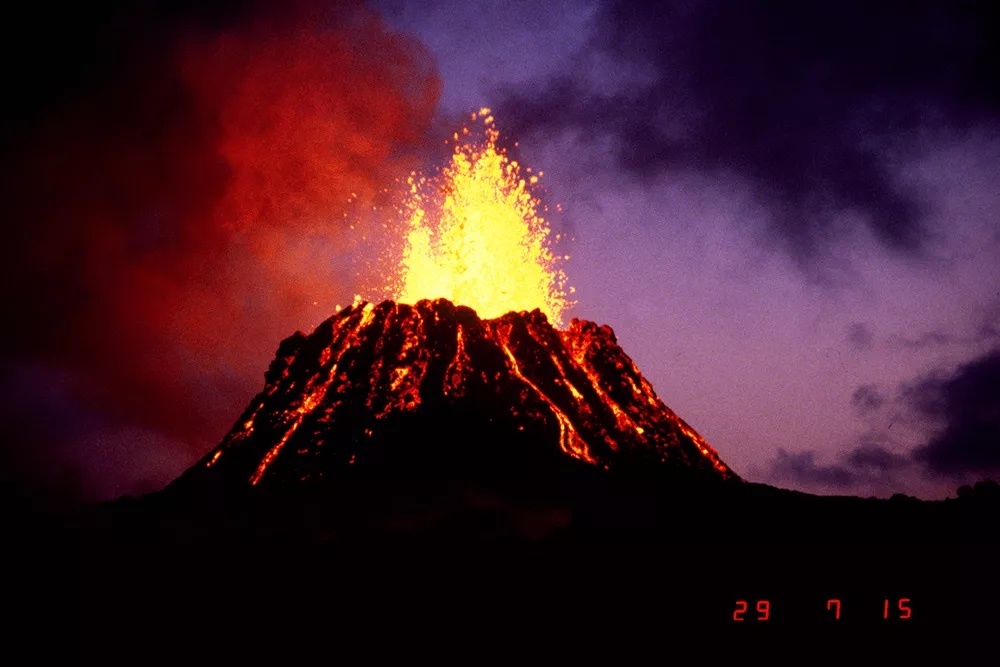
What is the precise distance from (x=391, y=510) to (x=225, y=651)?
6118mm

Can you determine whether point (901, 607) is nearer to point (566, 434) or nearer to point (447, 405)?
point (566, 434)

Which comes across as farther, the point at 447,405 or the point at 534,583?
the point at 447,405

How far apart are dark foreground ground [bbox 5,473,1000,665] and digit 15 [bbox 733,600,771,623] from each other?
5cm

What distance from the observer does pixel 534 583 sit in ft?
77.8

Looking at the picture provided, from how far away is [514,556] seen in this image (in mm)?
24328

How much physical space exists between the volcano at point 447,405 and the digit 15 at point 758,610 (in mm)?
8585

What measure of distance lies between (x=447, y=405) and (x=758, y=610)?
52.4 feet

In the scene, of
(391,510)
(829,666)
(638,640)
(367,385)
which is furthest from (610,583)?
(367,385)

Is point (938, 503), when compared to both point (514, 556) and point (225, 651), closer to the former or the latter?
point (514, 556)

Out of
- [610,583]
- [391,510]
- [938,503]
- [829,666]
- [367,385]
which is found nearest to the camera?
[829,666]

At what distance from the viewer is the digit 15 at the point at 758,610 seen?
72.6 feet
